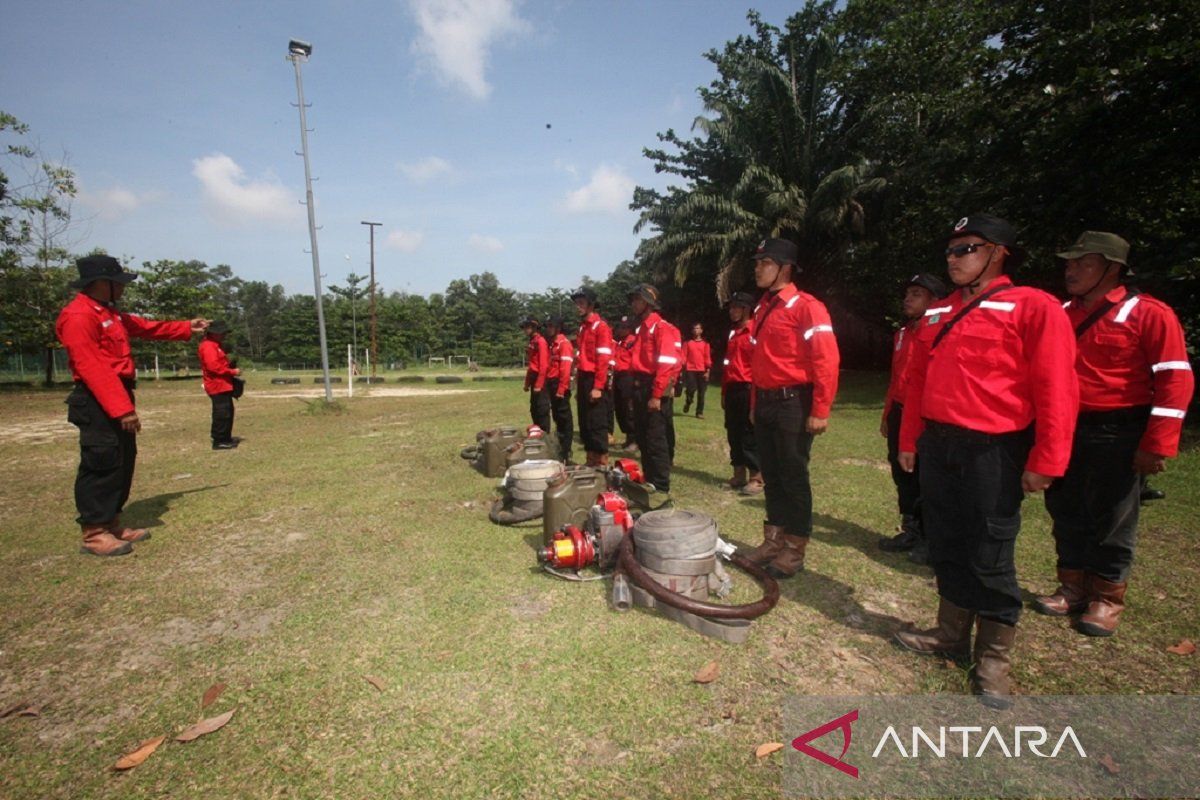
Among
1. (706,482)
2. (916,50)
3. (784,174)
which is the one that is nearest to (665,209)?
(784,174)

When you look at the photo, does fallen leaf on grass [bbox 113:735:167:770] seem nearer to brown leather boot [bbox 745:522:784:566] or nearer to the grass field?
the grass field

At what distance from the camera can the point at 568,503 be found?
4.44 metres

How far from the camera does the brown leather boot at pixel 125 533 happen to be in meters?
4.65

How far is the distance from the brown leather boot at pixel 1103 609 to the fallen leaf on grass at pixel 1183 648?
0.80 ft

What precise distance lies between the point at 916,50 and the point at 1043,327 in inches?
707

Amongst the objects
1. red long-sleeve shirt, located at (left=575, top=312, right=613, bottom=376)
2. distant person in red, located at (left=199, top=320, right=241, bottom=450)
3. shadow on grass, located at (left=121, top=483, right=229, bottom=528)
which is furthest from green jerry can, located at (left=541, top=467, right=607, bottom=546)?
distant person in red, located at (left=199, top=320, right=241, bottom=450)

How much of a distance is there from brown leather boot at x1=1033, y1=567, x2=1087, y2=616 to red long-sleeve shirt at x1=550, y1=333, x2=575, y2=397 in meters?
5.58

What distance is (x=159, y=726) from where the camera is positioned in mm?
2496

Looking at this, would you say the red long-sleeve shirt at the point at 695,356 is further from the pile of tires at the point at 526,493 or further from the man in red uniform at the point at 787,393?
the man in red uniform at the point at 787,393

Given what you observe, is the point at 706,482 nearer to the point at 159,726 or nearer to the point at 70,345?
the point at 159,726

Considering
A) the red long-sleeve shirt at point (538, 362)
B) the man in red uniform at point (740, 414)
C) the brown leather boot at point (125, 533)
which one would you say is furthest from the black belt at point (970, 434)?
the brown leather boot at point (125, 533)

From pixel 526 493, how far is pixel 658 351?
2.19 meters

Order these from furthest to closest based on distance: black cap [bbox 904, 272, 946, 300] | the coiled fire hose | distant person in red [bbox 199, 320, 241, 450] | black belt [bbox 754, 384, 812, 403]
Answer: distant person in red [bbox 199, 320, 241, 450] → black cap [bbox 904, 272, 946, 300] → black belt [bbox 754, 384, 812, 403] → the coiled fire hose

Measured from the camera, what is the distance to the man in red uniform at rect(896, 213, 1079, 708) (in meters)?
2.49
